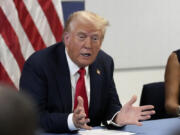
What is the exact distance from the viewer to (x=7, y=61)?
2.92 m

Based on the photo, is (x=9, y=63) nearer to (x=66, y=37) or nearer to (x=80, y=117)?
(x=66, y=37)

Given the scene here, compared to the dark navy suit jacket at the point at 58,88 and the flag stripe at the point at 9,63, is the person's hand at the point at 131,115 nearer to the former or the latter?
the dark navy suit jacket at the point at 58,88

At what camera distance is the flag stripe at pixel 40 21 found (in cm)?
304

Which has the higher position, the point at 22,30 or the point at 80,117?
the point at 22,30

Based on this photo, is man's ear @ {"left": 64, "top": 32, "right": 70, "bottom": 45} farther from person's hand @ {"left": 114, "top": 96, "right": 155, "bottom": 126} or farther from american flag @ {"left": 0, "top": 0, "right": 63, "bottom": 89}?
american flag @ {"left": 0, "top": 0, "right": 63, "bottom": 89}

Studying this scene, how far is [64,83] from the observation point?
81.1 inches

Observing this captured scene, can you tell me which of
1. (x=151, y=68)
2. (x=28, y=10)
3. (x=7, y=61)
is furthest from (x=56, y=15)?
(x=151, y=68)

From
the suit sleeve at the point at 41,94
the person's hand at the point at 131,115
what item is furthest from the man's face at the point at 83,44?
the person's hand at the point at 131,115

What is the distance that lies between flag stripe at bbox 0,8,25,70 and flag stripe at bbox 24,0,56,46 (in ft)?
0.78

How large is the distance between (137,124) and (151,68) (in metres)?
2.45

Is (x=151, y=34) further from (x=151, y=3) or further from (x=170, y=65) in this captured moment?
(x=170, y=65)

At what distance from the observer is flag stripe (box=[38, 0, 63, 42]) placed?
3119mm

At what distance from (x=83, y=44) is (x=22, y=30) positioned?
3.51 ft

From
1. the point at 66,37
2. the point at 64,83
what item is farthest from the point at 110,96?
the point at 66,37
